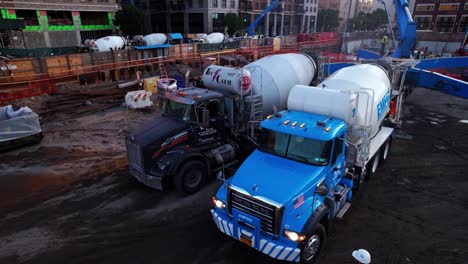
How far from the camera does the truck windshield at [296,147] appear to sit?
7043 mm

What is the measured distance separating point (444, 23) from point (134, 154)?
64.6 meters

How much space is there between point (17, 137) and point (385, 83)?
51.7ft

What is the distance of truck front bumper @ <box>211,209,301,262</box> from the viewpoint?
6074mm

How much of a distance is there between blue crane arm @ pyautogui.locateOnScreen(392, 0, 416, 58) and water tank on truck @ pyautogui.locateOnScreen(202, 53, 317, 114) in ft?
30.4

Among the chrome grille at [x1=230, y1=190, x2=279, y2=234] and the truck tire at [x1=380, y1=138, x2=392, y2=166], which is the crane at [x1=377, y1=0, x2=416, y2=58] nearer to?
the truck tire at [x1=380, y1=138, x2=392, y2=166]

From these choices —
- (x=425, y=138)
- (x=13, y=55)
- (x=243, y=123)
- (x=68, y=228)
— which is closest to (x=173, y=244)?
(x=68, y=228)

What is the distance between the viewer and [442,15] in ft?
177

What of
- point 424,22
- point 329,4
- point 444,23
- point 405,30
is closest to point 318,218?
point 405,30

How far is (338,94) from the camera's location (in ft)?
26.6

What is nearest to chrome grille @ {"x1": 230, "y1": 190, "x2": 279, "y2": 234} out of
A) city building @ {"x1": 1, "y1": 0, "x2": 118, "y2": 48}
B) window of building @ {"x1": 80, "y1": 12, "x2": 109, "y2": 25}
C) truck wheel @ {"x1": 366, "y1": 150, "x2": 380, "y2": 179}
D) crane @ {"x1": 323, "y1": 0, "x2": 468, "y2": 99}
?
truck wheel @ {"x1": 366, "y1": 150, "x2": 380, "y2": 179}

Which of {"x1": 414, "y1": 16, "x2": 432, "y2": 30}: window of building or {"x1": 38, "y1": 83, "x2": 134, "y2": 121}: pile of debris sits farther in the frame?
{"x1": 414, "y1": 16, "x2": 432, "y2": 30}: window of building

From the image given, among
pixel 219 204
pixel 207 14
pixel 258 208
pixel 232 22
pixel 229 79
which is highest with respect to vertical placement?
pixel 207 14

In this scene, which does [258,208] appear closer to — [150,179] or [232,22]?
[150,179]

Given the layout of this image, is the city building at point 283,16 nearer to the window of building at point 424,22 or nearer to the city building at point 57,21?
the city building at point 57,21
